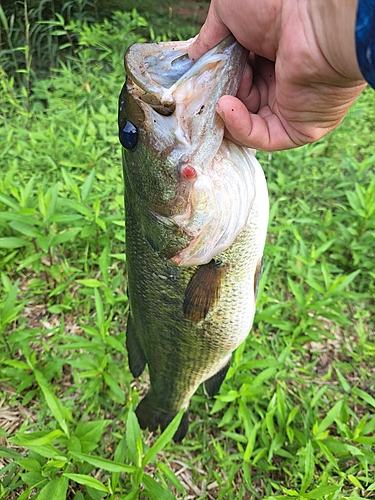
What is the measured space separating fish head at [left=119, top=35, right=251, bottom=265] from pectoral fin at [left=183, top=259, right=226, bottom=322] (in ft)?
0.28

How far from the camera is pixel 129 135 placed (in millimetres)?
1275

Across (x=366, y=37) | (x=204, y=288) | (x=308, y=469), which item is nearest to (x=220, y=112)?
(x=366, y=37)

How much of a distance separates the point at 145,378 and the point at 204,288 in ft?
3.87

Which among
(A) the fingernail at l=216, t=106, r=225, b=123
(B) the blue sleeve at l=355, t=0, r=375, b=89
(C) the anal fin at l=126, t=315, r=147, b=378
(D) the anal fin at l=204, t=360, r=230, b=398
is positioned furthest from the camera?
(D) the anal fin at l=204, t=360, r=230, b=398

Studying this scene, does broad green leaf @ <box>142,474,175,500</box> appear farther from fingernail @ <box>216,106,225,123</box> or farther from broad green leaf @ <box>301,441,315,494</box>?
fingernail @ <box>216,106,225,123</box>

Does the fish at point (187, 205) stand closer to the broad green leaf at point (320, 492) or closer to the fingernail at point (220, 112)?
the fingernail at point (220, 112)

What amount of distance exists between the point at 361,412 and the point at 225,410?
76 centimetres

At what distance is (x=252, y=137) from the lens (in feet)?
4.07

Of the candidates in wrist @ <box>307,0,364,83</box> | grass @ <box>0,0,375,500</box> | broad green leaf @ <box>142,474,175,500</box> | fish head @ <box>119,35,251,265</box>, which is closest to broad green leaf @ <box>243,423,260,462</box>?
grass @ <box>0,0,375,500</box>

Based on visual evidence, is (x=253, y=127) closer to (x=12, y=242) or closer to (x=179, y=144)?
(x=179, y=144)

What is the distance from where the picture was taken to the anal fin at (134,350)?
1780 mm

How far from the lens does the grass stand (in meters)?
1.82

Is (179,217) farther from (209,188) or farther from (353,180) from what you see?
(353,180)

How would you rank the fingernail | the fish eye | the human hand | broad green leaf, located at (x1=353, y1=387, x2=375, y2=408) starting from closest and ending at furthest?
the human hand
the fingernail
the fish eye
broad green leaf, located at (x1=353, y1=387, x2=375, y2=408)
